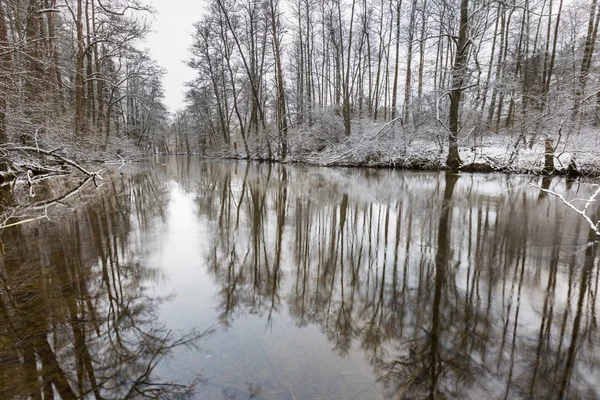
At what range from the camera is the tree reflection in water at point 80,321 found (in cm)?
196

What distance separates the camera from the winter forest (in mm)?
11117

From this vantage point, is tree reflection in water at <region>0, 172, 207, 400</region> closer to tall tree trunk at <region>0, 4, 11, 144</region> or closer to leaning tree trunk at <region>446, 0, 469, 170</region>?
tall tree trunk at <region>0, 4, 11, 144</region>

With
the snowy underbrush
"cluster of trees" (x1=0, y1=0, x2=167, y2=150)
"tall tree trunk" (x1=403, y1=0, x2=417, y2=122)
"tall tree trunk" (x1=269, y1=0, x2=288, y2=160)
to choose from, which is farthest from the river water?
"tall tree trunk" (x1=269, y1=0, x2=288, y2=160)

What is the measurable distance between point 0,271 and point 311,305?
3938 millimetres

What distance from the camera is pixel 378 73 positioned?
74.8 ft

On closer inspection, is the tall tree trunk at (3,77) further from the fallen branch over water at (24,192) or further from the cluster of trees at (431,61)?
the cluster of trees at (431,61)

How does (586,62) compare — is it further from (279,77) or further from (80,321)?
(80,321)

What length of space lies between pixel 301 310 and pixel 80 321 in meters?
2.03

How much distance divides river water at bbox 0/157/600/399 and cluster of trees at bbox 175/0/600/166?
10.2 metres

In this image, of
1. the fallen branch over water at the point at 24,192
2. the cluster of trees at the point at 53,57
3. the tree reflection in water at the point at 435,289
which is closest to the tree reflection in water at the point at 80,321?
the tree reflection in water at the point at 435,289

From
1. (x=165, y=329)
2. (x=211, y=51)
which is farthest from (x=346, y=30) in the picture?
(x=165, y=329)

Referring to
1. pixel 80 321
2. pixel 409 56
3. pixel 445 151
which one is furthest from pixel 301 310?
pixel 409 56

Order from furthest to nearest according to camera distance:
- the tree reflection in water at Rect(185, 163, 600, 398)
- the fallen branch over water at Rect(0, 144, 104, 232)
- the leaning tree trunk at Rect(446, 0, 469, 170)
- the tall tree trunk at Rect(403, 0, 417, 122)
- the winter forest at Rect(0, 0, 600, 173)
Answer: the tall tree trunk at Rect(403, 0, 417, 122), the leaning tree trunk at Rect(446, 0, 469, 170), the winter forest at Rect(0, 0, 600, 173), the fallen branch over water at Rect(0, 144, 104, 232), the tree reflection in water at Rect(185, 163, 600, 398)

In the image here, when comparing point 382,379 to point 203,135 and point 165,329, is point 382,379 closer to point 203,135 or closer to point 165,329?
point 165,329
